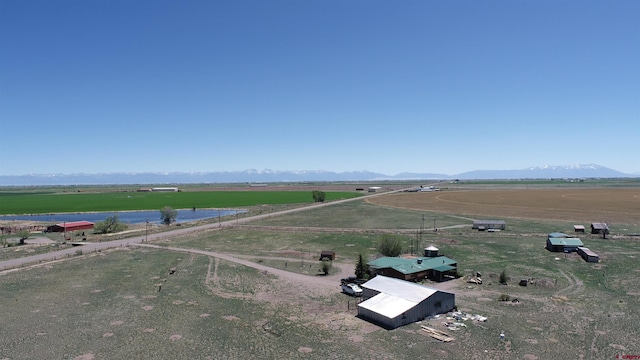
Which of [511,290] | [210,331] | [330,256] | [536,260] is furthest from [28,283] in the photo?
[536,260]

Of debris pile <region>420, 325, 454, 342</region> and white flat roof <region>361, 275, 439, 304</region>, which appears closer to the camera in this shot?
debris pile <region>420, 325, 454, 342</region>

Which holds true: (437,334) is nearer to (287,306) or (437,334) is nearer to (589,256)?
(287,306)

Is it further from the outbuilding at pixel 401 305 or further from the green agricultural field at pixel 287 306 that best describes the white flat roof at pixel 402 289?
the green agricultural field at pixel 287 306

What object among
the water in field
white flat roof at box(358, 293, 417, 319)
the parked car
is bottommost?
the parked car

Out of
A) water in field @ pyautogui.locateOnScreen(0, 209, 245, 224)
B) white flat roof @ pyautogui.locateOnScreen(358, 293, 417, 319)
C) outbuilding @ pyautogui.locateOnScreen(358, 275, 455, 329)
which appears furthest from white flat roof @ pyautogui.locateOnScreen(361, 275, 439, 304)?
water in field @ pyautogui.locateOnScreen(0, 209, 245, 224)

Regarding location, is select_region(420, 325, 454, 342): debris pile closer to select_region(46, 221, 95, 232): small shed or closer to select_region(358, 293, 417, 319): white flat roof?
select_region(358, 293, 417, 319): white flat roof

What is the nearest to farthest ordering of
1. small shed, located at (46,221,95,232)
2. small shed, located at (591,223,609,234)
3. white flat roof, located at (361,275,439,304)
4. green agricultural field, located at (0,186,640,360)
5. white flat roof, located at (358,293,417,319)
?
green agricultural field, located at (0,186,640,360) < white flat roof, located at (358,293,417,319) < white flat roof, located at (361,275,439,304) < small shed, located at (591,223,609,234) < small shed, located at (46,221,95,232)
